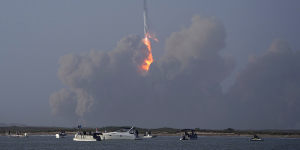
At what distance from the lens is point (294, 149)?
16175cm

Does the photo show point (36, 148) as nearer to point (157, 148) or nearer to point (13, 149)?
point (13, 149)

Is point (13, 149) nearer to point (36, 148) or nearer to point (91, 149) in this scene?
point (36, 148)

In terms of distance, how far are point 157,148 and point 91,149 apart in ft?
56.3

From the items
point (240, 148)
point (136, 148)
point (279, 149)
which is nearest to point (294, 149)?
point (279, 149)

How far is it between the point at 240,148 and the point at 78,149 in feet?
143

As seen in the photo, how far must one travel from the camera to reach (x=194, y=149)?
159 meters

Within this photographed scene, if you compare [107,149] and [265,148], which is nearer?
[107,149]

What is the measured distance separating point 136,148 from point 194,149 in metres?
15.3

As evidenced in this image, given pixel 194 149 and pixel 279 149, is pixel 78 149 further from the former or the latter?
pixel 279 149

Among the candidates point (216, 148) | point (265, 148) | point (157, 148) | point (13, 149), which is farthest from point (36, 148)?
point (265, 148)

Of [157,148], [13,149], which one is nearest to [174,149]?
[157,148]

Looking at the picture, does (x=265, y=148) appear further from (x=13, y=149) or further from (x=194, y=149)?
(x=13, y=149)

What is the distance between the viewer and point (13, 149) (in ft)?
518

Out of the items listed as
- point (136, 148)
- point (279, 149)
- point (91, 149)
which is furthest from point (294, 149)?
point (91, 149)
